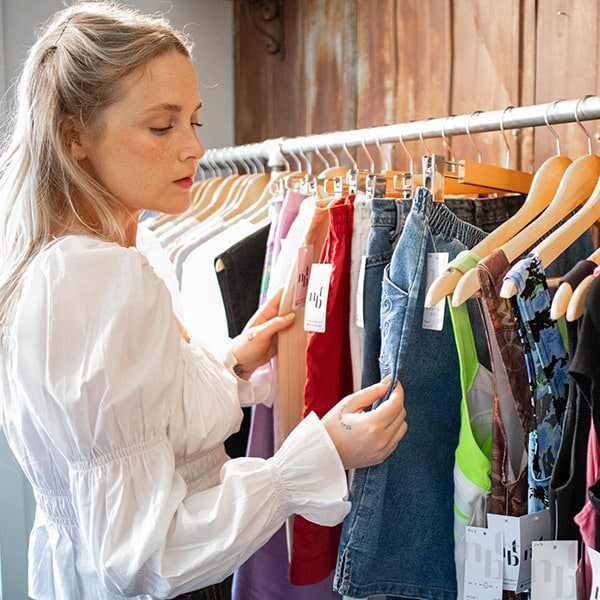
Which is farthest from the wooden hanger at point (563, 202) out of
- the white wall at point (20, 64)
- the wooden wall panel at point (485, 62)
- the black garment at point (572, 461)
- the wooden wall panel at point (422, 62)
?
the white wall at point (20, 64)

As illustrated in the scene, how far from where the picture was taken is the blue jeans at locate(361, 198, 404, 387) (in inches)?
49.0

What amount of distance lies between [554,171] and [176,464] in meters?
0.74

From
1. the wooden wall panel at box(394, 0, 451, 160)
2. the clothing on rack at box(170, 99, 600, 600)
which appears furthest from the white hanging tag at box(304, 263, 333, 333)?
the wooden wall panel at box(394, 0, 451, 160)

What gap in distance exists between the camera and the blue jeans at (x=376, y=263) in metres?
1.25

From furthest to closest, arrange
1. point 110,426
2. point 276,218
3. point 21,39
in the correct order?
point 21,39
point 276,218
point 110,426

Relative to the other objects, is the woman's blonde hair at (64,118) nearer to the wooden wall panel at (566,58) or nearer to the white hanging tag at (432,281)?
the white hanging tag at (432,281)

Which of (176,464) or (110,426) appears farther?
(176,464)

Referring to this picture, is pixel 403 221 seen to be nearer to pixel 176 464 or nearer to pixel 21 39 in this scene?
pixel 176 464

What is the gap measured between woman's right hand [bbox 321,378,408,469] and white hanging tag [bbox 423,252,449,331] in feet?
0.38

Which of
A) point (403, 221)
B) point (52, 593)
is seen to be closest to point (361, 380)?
point (403, 221)

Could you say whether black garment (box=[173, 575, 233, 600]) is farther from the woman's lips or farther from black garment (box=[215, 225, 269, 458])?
the woman's lips

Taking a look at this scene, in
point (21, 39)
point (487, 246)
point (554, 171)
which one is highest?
point (21, 39)

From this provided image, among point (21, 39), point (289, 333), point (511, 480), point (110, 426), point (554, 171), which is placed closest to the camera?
point (110, 426)

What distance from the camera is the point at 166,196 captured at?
1142 mm
